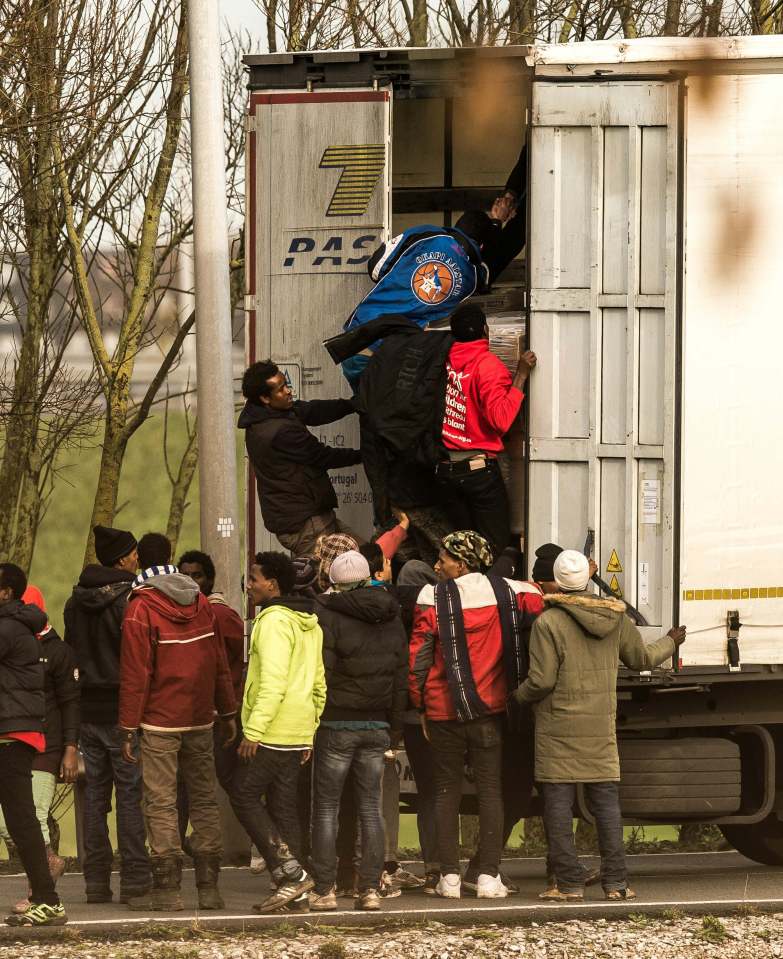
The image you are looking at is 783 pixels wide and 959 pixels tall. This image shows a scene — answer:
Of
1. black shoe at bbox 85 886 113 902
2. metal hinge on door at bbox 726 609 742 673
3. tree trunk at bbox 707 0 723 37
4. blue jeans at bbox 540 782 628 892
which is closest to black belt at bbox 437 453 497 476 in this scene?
metal hinge on door at bbox 726 609 742 673

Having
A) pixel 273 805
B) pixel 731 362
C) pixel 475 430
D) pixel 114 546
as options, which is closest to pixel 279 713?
pixel 273 805

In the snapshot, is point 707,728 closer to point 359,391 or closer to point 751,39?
point 359,391

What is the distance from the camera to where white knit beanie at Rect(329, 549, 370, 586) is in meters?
7.57

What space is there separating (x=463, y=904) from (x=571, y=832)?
60 cm

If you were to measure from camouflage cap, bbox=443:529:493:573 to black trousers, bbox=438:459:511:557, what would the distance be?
0.39 metres

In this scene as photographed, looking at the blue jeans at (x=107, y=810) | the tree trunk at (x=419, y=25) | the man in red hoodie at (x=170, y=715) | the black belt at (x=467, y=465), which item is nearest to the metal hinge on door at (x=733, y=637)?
the black belt at (x=467, y=465)

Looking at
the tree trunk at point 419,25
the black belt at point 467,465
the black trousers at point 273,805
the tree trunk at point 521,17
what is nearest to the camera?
the black trousers at point 273,805

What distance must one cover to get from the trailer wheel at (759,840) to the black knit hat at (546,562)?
2336 millimetres

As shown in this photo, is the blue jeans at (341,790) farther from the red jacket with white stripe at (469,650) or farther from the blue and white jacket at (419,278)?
the blue and white jacket at (419,278)

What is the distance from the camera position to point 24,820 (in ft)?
23.7

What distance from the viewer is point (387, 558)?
8.23 metres

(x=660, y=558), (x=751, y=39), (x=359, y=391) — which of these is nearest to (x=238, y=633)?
(x=359, y=391)

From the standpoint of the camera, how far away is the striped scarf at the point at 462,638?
25.2 feet

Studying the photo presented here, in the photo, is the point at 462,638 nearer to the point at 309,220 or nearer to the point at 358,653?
the point at 358,653
